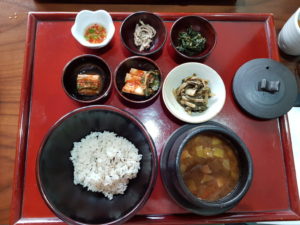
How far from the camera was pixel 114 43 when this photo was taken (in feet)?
6.34

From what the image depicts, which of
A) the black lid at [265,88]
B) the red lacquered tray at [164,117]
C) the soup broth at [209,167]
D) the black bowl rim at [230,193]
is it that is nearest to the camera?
the black bowl rim at [230,193]

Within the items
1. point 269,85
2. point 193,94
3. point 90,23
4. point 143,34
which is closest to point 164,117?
point 193,94

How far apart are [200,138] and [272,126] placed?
0.63m

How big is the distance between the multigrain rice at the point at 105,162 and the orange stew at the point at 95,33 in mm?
694

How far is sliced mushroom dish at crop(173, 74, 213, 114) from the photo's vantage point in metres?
1.80

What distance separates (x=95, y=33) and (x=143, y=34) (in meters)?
0.35

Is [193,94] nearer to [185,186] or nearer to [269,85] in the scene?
[269,85]

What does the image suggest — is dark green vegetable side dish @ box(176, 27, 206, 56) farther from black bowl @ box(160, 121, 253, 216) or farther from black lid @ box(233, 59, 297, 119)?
black bowl @ box(160, 121, 253, 216)

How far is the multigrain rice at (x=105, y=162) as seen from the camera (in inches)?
A: 63.7

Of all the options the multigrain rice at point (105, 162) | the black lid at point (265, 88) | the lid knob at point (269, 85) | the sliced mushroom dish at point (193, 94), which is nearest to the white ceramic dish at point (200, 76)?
the sliced mushroom dish at point (193, 94)

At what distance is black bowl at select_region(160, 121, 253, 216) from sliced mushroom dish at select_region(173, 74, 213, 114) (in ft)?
0.78

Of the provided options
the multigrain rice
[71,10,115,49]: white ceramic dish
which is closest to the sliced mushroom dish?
the multigrain rice

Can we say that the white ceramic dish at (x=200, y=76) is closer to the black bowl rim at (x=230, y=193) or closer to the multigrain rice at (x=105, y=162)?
the black bowl rim at (x=230, y=193)

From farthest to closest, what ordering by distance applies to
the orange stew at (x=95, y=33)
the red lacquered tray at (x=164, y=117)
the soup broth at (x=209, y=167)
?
the orange stew at (x=95, y=33), the red lacquered tray at (x=164, y=117), the soup broth at (x=209, y=167)
